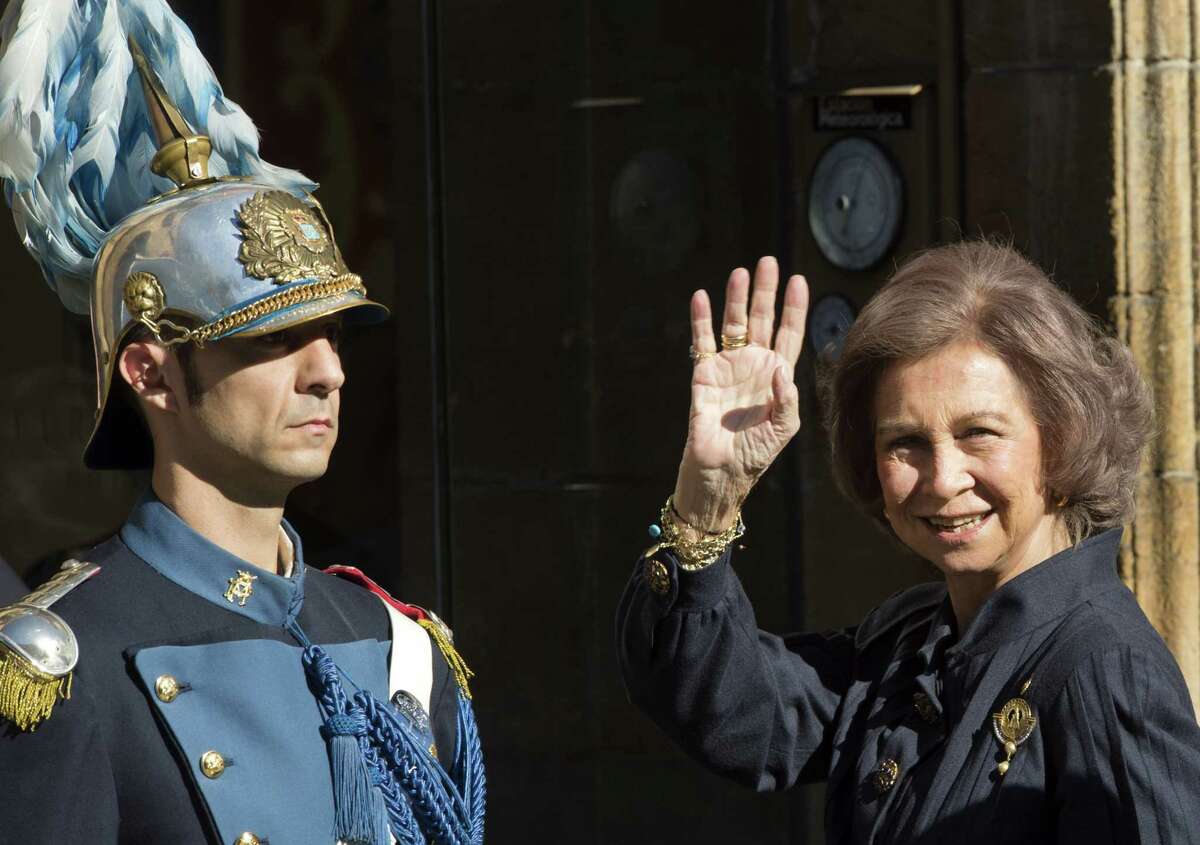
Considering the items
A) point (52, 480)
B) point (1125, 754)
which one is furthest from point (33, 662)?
point (52, 480)

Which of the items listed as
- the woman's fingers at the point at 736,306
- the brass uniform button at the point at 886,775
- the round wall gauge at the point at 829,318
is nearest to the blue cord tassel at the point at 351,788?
the brass uniform button at the point at 886,775

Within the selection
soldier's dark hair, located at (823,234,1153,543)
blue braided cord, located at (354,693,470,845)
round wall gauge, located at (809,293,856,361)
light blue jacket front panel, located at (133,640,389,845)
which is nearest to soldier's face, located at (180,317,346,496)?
light blue jacket front panel, located at (133,640,389,845)

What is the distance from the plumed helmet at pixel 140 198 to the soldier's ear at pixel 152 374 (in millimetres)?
23

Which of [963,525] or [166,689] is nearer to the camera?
[166,689]

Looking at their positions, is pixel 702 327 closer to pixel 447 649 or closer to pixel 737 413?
pixel 737 413

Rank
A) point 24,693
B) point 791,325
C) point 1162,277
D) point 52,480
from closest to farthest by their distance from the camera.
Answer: point 24,693 < point 791,325 < point 1162,277 < point 52,480

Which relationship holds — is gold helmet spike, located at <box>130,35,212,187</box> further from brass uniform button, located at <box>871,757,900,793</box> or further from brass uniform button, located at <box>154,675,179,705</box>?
brass uniform button, located at <box>871,757,900,793</box>

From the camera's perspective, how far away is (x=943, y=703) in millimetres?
2906

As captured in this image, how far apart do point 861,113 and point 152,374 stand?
3.25 m

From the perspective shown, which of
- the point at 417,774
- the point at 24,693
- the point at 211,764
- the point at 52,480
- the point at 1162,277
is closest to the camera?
the point at 24,693

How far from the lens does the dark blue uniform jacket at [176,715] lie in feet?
8.10

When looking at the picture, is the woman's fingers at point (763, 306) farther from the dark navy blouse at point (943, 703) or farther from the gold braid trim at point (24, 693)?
the gold braid trim at point (24, 693)

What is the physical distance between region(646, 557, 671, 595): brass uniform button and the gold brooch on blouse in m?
0.55

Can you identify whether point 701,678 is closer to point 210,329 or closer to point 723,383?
point 723,383
